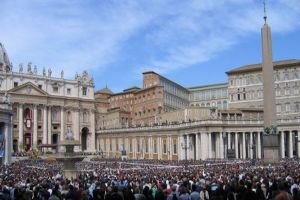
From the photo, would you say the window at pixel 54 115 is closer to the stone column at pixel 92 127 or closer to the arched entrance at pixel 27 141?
the arched entrance at pixel 27 141

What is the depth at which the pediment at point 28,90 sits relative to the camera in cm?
8962

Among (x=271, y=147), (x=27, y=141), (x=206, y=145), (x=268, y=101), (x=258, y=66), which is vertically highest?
(x=258, y=66)

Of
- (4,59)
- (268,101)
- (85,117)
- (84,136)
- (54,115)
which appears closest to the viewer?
(268,101)

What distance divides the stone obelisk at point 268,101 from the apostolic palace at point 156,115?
30626 mm

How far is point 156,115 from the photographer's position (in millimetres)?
94625

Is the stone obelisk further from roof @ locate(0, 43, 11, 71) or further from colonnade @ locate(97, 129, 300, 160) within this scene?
roof @ locate(0, 43, 11, 71)

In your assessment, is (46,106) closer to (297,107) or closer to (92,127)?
(92,127)

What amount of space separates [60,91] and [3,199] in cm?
8518

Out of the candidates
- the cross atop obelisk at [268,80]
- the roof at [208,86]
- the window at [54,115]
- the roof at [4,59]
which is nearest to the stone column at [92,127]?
the window at [54,115]

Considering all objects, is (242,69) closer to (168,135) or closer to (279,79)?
(279,79)

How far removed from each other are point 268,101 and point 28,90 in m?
62.6

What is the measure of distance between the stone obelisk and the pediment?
199ft

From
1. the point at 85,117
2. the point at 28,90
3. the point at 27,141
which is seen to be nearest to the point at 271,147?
the point at 27,141

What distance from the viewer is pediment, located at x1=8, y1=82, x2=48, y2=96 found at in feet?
294
